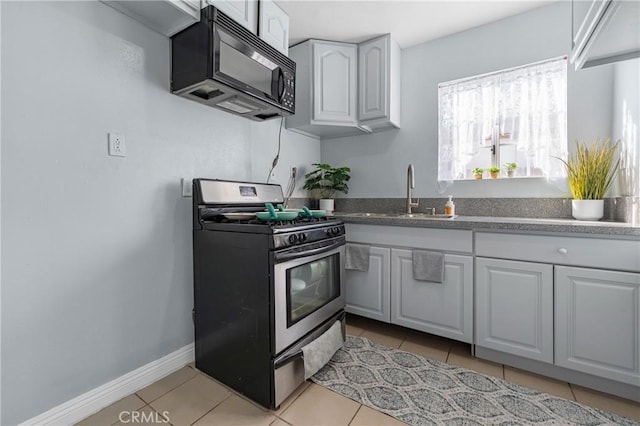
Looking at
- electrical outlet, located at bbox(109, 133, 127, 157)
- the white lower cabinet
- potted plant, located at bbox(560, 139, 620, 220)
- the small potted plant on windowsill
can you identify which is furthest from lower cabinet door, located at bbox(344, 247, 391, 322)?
electrical outlet, located at bbox(109, 133, 127, 157)

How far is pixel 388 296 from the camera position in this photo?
210 cm

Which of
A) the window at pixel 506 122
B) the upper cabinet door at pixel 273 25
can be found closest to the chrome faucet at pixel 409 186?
the window at pixel 506 122

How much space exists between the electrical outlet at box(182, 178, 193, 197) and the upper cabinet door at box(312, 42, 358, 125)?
126 centimetres

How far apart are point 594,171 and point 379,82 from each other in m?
1.69

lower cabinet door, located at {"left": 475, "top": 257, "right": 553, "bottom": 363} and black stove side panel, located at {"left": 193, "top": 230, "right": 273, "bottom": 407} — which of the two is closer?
black stove side panel, located at {"left": 193, "top": 230, "right": 273, "bottom": 407}

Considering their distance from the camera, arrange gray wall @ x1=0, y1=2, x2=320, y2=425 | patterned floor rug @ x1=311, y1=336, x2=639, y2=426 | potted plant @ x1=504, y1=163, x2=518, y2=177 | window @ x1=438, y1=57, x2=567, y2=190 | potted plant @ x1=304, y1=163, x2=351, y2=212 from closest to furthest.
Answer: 1. gray wall @ x1=0, y1=2, x2=320, y2=425
2. patterned floor rug @ x1=311, y1=336, x2=639, y2=426
3. window @ x1=438, y1=57, x2=567, y2=190
4. potted plant @ x1=504, y1=163, x2=518, y2=177
5. potted plant @ x1=304, y1=163, x2=351, y2=212

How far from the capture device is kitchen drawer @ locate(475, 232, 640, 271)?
137 cm

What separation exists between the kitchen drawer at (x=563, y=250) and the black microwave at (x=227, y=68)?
1.66 metres

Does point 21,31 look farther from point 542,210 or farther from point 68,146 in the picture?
point 542,210

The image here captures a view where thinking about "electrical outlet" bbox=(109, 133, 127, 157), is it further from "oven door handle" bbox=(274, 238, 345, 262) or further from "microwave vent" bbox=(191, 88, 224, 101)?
"oven door handle" bbox=(274, 238, 345, 262)

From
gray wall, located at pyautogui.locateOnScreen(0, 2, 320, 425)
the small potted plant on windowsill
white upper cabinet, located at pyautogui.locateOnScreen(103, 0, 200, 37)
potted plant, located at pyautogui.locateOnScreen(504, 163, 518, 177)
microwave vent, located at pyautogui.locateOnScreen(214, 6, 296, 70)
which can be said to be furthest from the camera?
the small potted plant on windowsill

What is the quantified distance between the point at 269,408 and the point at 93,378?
89 centimetres

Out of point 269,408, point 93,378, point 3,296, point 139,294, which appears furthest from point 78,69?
point 269,408

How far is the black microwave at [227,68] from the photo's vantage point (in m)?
1.49
